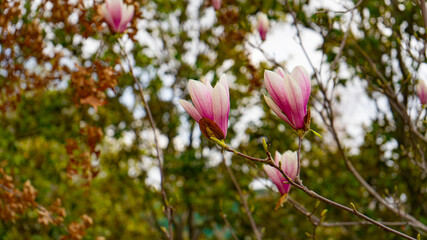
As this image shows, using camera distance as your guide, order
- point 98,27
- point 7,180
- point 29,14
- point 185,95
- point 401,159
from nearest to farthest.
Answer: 1. point 98,27
2. point 7,180
3. point 29,14
4. point 401,159
5. point 185,95

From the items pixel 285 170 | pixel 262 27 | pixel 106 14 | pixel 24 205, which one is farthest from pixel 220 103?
pixel 24 205

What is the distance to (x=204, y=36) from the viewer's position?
5172mm

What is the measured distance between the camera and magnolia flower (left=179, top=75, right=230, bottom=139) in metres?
1.00

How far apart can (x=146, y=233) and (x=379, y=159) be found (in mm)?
4244

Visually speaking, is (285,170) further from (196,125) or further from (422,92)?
(196,125)

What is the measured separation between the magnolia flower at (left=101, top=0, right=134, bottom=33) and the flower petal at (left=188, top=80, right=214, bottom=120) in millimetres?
960

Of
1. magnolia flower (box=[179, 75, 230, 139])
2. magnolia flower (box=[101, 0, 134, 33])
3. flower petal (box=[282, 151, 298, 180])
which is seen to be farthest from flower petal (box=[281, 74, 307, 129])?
magnolia flower (box=[101, 0, 134, 33])

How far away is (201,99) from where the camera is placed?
3.32 ft

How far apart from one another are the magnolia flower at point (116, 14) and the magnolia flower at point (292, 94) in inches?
40.6

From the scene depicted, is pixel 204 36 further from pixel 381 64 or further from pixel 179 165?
pixel 381 64

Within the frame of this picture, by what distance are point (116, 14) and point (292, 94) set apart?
112 cm

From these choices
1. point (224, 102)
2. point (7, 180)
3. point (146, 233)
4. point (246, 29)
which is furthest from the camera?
point (146, 233)

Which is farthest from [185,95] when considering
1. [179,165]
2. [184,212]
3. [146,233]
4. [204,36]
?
[146,233]

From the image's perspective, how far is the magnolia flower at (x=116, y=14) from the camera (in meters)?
1.79
